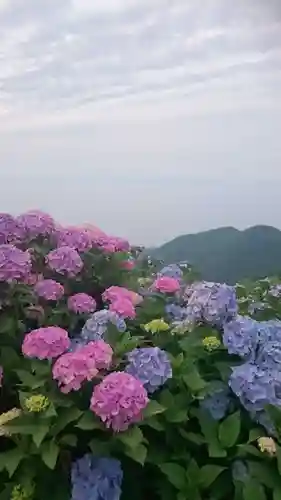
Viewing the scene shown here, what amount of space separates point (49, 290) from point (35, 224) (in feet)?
0.56

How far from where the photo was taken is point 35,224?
53.5 inches

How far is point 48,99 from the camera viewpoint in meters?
2.69

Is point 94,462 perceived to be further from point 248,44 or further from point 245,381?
point 248,44

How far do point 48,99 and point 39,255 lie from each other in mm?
1468

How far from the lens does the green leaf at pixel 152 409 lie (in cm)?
101

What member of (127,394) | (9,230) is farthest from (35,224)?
(127,394)

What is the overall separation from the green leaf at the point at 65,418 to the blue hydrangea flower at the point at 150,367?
0.10 m

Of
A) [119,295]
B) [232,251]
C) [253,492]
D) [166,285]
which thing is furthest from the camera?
[232,251]

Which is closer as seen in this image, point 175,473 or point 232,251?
point 175,473

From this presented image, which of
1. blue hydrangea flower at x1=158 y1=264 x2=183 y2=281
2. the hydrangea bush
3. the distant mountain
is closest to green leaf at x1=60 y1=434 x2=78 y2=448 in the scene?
the hydrangea bush

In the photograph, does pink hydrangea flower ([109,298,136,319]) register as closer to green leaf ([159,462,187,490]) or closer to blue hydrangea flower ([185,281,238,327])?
blue hydrangea flower ([185,281,238,327])

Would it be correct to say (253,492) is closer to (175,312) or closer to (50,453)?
(50,453)

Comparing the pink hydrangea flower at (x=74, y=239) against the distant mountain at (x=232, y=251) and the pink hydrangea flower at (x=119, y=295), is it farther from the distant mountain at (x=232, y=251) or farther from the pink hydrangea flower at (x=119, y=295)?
the distant mountain at (x=232, y=251)

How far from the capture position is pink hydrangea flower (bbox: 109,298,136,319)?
1.25 m
